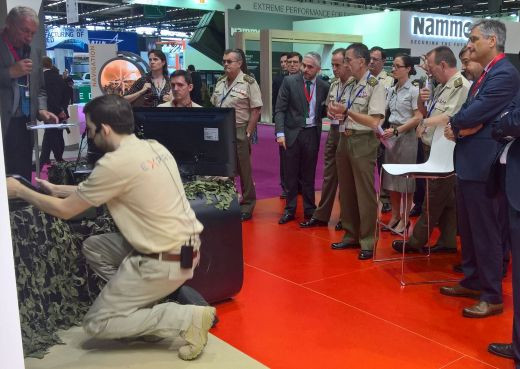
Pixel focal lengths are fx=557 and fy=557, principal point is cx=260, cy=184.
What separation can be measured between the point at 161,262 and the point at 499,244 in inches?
75.7

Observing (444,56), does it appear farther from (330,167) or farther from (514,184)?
(514,184)

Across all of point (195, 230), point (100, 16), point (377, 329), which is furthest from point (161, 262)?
point (100, 16)

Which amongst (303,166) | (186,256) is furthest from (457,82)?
(186,256)

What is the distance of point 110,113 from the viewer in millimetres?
2447

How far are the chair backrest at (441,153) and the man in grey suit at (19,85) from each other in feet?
8.66

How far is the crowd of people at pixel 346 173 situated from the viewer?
Answer: 8.11 ft

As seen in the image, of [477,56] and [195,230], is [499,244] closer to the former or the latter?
[477,56]

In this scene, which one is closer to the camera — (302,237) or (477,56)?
(477,56)

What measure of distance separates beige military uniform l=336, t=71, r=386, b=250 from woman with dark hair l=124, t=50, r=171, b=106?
1.61 m

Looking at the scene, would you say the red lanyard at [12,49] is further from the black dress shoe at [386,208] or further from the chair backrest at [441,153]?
the black dress shoe at [386,208]

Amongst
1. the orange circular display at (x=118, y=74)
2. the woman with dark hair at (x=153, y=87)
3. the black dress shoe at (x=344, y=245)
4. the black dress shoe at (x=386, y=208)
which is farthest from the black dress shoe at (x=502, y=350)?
the orange circular display at (x=118, y=74)

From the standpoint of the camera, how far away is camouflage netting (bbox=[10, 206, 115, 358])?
8.82 ft

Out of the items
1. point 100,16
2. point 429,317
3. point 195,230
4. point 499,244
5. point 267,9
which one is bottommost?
point 429,317

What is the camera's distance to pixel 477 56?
122 inches
